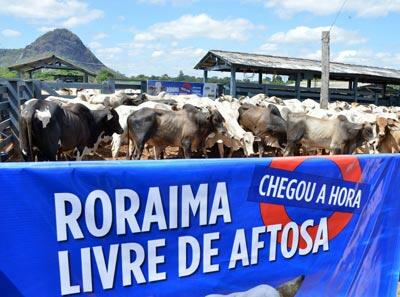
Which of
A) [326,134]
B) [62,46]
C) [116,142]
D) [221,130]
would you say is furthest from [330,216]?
[62,46]

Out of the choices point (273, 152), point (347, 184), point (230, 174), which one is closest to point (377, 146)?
point (273, 152)

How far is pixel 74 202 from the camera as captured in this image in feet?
7.47

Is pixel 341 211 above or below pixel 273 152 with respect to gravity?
above

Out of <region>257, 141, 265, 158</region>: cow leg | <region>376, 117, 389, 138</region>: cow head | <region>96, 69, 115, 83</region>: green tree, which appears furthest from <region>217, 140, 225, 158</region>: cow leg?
<region>96, 69, 115, 83</region>: green tree

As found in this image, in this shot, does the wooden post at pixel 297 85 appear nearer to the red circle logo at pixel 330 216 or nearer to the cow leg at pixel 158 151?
the cow leg at pixel 158 151

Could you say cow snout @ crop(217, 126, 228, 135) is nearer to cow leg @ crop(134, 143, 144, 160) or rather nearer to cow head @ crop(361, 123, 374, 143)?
cow leg @ crop(134, 143, 144, 160)

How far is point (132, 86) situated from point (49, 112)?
12.4 m

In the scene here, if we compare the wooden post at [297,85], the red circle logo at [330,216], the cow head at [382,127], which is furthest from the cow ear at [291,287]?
the wooden post at [297,85]

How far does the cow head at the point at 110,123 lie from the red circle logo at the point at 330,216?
718 cm

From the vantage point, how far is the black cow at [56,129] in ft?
22.3

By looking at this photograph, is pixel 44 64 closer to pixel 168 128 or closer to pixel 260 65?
pixel 260 65

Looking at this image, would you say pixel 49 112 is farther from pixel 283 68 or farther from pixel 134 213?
pixel 283 68

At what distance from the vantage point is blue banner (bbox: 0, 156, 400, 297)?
87.4 inches

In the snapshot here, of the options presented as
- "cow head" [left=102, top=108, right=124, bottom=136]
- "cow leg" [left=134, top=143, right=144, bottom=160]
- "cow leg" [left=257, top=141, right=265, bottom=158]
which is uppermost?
"cow head" [left=102, top=108, right=124, bottom=136]
